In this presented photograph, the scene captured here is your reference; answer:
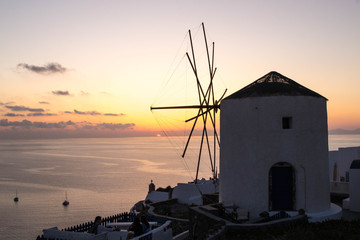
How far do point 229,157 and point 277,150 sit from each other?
2.26m

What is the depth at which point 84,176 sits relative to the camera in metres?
102

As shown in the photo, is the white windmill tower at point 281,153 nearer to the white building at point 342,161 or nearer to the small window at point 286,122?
the small window at point 286,122

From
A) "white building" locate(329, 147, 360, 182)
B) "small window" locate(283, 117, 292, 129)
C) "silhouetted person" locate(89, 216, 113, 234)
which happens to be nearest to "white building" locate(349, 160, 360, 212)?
"small window" locate(283, 117, 292, 129)

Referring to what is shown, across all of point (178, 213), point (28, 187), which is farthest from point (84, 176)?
point (178, 213)

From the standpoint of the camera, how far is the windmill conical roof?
16.0 m

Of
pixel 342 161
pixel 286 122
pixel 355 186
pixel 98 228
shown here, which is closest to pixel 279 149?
pixel 286 122

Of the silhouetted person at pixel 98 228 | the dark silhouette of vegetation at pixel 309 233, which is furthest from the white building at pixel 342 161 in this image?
the silhouetted person at pixel 98 228

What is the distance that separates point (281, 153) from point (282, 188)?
61.3 inches

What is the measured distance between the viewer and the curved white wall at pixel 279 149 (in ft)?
51.2

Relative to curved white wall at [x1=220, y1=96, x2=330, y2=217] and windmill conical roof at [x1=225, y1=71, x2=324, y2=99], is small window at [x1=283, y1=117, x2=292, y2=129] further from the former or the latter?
windmill conical roof at [x1=225, y1=71, x2=324, y2=99]

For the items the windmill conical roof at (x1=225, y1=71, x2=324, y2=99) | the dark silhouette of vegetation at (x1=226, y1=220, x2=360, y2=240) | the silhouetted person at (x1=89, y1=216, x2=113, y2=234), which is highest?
the windmill conical roof at (x1=225, y1=71, x2=324, y2=99)

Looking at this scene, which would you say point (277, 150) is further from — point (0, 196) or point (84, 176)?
point (84, 176)

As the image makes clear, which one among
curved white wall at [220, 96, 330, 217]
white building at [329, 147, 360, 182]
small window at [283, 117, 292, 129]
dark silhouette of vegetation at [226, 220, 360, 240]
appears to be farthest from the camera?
white building at [329, 147, 360, 182]

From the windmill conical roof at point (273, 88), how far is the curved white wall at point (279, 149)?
0.26m
